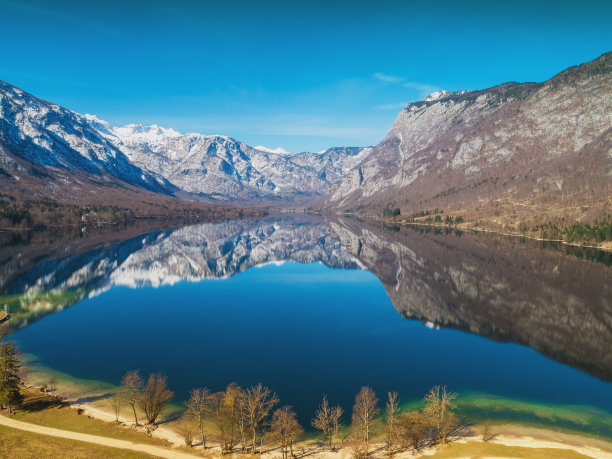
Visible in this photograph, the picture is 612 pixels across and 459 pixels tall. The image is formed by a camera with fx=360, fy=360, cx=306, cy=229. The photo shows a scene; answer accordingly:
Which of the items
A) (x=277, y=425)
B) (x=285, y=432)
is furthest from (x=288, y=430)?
(x=285, y=432)

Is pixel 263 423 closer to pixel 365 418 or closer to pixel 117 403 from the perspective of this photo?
pixel 365 418

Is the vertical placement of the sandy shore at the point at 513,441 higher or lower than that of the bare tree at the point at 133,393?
lower

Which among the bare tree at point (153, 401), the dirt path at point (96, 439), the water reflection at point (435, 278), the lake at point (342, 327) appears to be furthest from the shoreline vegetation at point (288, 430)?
the water reflection at point (435, 278)

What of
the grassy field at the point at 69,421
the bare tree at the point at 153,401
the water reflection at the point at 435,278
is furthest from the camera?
the water reflection at the point at 435,278

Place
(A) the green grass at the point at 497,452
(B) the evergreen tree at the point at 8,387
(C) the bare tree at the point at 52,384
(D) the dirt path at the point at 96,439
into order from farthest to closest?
(C) the bare tree at the point at 52,384
(B) the evergreen tree at the point at 8,387
(A) the green grass at the point at 497,452
(D) the dirt path at the point at 96,439

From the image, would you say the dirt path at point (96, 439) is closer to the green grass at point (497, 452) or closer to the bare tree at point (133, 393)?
the bare tree at point (133, 393)

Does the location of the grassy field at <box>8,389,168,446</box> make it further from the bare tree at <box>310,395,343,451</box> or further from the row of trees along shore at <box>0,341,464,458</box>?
the bare tree at <box>310,395,343,451</box>

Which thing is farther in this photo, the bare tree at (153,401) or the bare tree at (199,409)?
the bare tree at (153,401)
